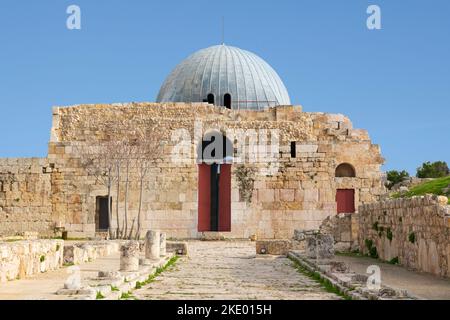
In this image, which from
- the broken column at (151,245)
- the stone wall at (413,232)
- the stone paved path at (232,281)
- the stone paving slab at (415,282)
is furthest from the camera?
the broken column at (151,245)

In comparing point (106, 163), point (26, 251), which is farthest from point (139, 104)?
point (26, 251)

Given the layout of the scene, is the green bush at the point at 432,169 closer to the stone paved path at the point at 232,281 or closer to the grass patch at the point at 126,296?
the stone paved path at the point at 232,281

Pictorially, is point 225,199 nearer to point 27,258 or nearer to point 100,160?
point 100,160

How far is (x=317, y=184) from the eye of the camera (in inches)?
1159

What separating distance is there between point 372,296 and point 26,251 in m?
7.14

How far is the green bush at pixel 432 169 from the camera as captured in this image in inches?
1988

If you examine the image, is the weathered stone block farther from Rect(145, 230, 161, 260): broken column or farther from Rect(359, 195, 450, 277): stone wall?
Rect(145, 230, 161, 260): broken column

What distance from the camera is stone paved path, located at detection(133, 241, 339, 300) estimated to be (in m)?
10.7

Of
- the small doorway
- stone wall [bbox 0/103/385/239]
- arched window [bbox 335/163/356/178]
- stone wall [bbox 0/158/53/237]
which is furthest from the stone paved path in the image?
stone wall [bbox 0/158/53/237]

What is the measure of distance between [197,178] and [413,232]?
16.0 metres

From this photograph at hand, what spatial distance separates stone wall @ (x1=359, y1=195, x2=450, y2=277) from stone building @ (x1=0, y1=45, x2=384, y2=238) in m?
9.26

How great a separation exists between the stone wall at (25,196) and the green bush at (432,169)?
1218 inches

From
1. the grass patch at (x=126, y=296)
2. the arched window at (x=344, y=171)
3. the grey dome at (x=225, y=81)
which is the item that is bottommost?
the grass patch at (x=126, y=296)

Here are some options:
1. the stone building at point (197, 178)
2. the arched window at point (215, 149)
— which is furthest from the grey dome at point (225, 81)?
the stone building at point (197, 178)
